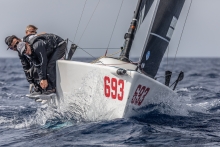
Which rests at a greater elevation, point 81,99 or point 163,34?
point 163,34

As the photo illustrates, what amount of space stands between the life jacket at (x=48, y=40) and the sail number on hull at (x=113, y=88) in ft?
3.79

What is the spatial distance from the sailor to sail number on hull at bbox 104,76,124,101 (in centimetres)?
102

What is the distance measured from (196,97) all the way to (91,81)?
4.91 meters

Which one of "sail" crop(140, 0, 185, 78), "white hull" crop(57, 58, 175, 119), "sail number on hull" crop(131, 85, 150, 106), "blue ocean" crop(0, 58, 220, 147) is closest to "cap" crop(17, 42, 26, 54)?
"white hull" crop(57, 58, 175, 119)

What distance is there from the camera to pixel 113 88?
5840 millimetres

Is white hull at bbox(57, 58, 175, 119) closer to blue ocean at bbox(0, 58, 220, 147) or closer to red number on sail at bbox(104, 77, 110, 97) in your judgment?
red number on sail at bbox(104, 77, 110, 97)

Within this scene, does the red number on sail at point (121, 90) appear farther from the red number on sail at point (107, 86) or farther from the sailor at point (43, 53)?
the sailor at point (43, 53)

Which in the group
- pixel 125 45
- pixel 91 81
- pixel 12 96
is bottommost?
pixel 12 96

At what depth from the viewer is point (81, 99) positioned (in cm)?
634

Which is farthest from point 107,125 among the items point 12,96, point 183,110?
point 12,96

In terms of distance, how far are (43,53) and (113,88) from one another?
1203 mm

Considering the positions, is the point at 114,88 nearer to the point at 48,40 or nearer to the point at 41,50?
the point at 41,50

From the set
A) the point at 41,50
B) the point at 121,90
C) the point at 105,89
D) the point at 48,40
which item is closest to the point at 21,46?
the point at 41,50

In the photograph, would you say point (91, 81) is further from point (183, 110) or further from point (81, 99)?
point (183, 110)
